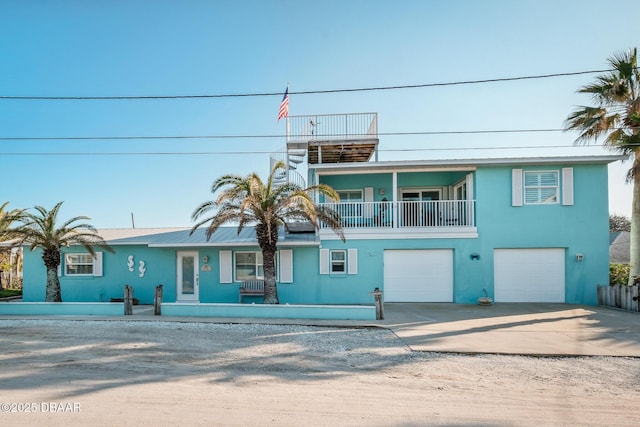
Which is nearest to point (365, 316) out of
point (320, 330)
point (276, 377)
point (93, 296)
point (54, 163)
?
point (320, 330)

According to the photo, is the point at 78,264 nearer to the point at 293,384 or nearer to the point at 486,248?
the point at 293,384

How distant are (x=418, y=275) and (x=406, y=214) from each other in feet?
8.43

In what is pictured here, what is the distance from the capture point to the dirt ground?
425 centimetres

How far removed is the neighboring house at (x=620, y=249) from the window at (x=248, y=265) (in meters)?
23.8

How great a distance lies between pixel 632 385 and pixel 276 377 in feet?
Result: 18.2

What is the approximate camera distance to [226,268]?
562 inches

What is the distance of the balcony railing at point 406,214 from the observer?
14.3 meters

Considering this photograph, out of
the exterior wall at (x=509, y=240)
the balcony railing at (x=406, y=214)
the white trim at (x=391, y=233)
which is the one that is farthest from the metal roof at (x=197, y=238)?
the balcony railing at (x=406, y=214)

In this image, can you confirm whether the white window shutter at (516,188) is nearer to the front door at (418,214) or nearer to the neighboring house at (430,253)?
the neighboring house at (430,253)

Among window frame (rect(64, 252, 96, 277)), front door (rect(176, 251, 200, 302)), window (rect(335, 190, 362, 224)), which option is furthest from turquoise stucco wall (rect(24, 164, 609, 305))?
window frame (rect(64, 252, 96, 277))

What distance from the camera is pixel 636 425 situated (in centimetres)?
406

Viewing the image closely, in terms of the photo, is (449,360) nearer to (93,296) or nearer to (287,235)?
(287,235)

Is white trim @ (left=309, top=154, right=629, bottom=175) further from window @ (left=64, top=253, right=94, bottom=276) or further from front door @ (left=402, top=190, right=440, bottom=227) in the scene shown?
window @ (left=64, top=253, right=94, bottom=276)

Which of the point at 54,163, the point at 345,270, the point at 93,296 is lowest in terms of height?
the point at 93,296
